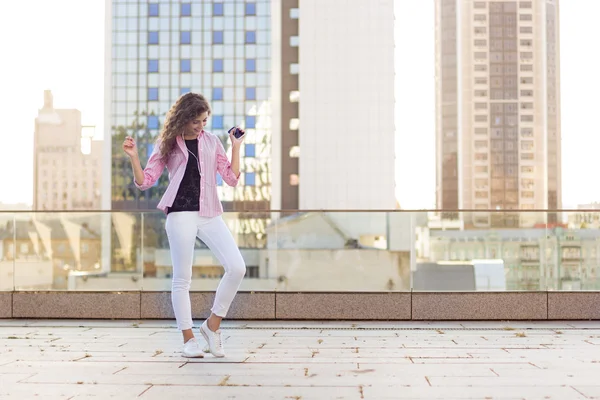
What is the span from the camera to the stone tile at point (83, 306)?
6.95 meters

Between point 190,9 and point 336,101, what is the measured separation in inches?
791

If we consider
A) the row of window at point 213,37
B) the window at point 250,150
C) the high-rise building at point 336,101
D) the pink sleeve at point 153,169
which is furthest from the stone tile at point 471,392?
the row of window at point 213,37

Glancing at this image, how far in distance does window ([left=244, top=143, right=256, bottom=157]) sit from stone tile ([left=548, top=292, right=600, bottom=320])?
82.6 metres

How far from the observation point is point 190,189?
4.58 meters

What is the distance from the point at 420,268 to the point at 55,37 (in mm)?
112932

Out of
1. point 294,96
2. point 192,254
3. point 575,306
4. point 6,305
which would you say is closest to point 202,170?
point 192,254

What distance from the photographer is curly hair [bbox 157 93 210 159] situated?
4551 mm

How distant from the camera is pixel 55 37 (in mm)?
112125

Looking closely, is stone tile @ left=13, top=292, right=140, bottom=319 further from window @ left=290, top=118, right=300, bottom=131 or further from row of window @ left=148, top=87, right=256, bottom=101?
window @ left=290, top=118, right=300, bottom=131

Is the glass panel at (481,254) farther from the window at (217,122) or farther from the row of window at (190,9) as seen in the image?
the row of window at (190,9)

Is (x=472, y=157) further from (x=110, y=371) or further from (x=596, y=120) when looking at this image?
(x=110, y=371)

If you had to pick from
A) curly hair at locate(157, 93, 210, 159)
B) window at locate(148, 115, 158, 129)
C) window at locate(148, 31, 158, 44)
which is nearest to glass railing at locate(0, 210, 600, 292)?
curly hair at locate(157, 93, 210, 159)

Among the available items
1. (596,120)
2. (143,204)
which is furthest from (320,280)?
(596,120)

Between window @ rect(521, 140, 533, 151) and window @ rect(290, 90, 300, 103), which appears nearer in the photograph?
window @ rect(290, 90, 300, 103)
